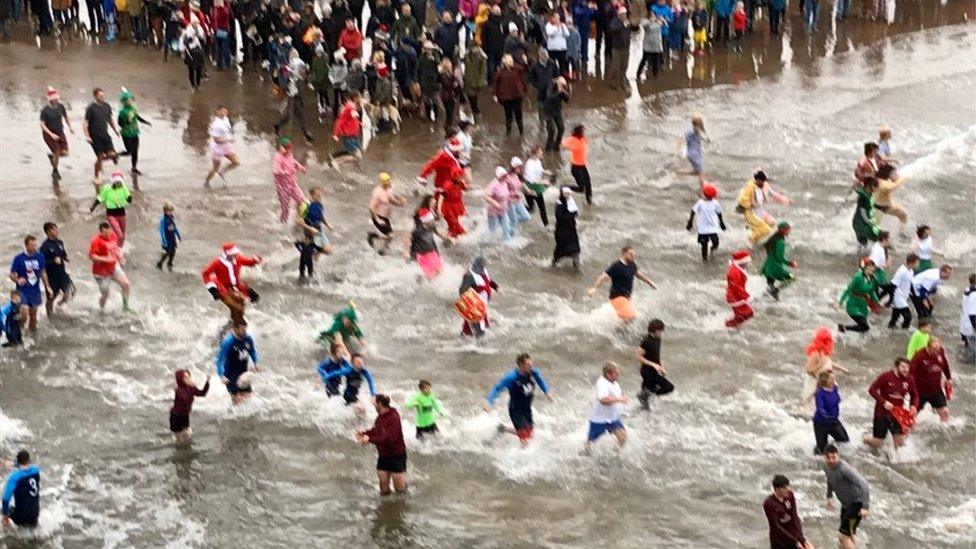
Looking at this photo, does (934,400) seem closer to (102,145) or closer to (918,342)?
(918,342)

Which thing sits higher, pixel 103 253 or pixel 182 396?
pixel 103 253

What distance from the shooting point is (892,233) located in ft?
76.2

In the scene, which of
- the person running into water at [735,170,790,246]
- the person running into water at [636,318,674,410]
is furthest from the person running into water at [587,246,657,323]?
the person running into water at [735,170,790,246]

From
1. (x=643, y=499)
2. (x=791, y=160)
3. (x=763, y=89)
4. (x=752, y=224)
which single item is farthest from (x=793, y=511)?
(x=763, y=89)

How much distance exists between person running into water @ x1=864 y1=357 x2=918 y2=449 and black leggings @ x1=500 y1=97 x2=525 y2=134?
476 inches

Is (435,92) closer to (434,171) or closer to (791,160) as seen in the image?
(434,171)

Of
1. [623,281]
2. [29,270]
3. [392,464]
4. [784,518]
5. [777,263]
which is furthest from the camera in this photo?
[777,263]

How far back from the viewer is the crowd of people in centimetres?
1606

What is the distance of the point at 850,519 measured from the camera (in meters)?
14.0

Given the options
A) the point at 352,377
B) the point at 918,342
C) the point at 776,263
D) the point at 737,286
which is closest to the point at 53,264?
the point at 352,377

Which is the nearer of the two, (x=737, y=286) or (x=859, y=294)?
(x=859, y=294)

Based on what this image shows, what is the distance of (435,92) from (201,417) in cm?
1189

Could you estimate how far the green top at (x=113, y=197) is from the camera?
2131 cm

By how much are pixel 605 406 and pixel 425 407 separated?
1.91m
